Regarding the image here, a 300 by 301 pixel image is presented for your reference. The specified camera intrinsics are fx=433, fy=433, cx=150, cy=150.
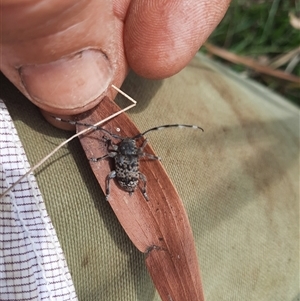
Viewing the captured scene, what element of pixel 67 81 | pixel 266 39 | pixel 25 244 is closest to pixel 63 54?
pixel 67 81

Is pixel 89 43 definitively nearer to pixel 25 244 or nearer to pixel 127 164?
pixel 127 164

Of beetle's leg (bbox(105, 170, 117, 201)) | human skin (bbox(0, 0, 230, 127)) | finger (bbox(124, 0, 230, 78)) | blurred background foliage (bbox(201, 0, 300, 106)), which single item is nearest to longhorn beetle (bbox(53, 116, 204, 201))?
beetle's leg (bbox(105, 170, 117, 201))

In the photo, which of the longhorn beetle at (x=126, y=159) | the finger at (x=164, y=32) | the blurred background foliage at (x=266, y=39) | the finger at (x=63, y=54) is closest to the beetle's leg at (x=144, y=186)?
the longhorn beetle at (x=126, y=159)

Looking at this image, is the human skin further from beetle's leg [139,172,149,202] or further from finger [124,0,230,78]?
beetle's leg [139,172,149,202]

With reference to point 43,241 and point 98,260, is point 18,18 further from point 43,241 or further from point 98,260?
point 98,260

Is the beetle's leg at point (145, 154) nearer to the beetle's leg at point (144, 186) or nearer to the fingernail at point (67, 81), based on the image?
the beetle's leg at point (144, 186)
